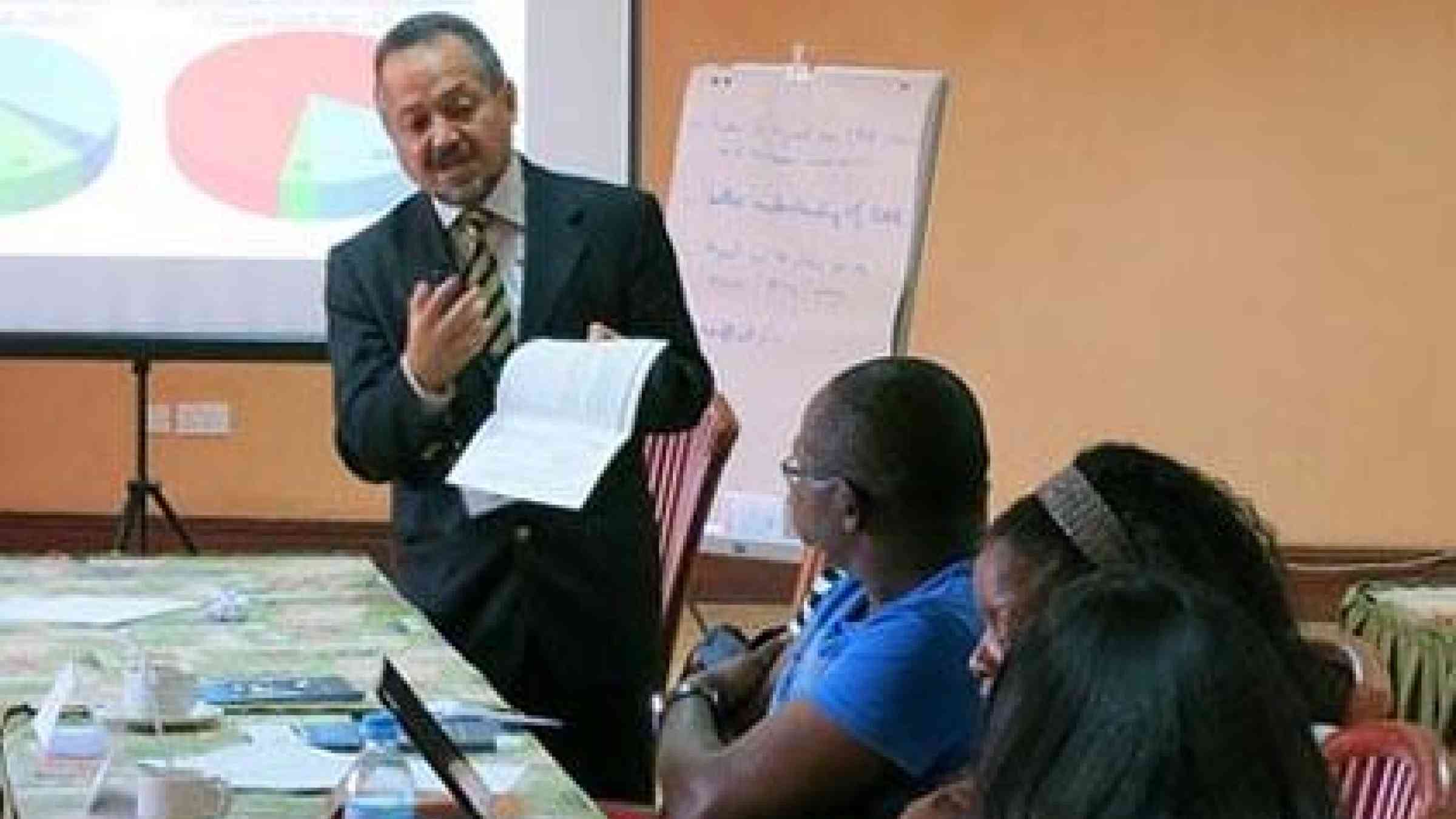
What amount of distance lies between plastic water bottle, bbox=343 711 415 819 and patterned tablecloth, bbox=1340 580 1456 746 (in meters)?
2.33

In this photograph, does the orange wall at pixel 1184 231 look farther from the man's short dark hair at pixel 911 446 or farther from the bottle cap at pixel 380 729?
the bottle cap at pixel 380 729

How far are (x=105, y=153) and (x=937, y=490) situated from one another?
2.40m

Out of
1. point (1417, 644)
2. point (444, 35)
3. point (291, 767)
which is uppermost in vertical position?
point (444, 35)

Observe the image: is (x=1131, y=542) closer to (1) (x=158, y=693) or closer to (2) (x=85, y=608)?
(1) (x=158, y=693)

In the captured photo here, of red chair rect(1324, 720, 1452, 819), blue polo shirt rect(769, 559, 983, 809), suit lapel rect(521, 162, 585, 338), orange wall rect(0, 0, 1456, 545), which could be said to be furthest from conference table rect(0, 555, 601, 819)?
orange wall rect(0, 0, 1456, 545)

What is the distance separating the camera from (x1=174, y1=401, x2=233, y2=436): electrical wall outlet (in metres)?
6.42

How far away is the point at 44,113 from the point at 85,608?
1.62m

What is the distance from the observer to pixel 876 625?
204 centimetres

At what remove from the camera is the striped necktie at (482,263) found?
2672mm

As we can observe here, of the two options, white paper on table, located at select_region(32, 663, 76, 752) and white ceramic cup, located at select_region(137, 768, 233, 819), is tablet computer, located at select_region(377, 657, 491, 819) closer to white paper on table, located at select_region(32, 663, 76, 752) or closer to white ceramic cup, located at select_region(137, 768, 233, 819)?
white ceramic cup, located at select_region(137, 768, 233, 819)

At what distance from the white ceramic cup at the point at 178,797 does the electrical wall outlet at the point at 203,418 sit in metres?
4.75

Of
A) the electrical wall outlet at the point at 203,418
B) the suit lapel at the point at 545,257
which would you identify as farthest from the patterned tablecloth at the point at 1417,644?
the electrical wall outlet at the point at 203,418

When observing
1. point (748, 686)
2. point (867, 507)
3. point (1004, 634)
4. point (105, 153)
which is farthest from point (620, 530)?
point (105, 153)

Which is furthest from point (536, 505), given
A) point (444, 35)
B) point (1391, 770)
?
point (1391, 770)
